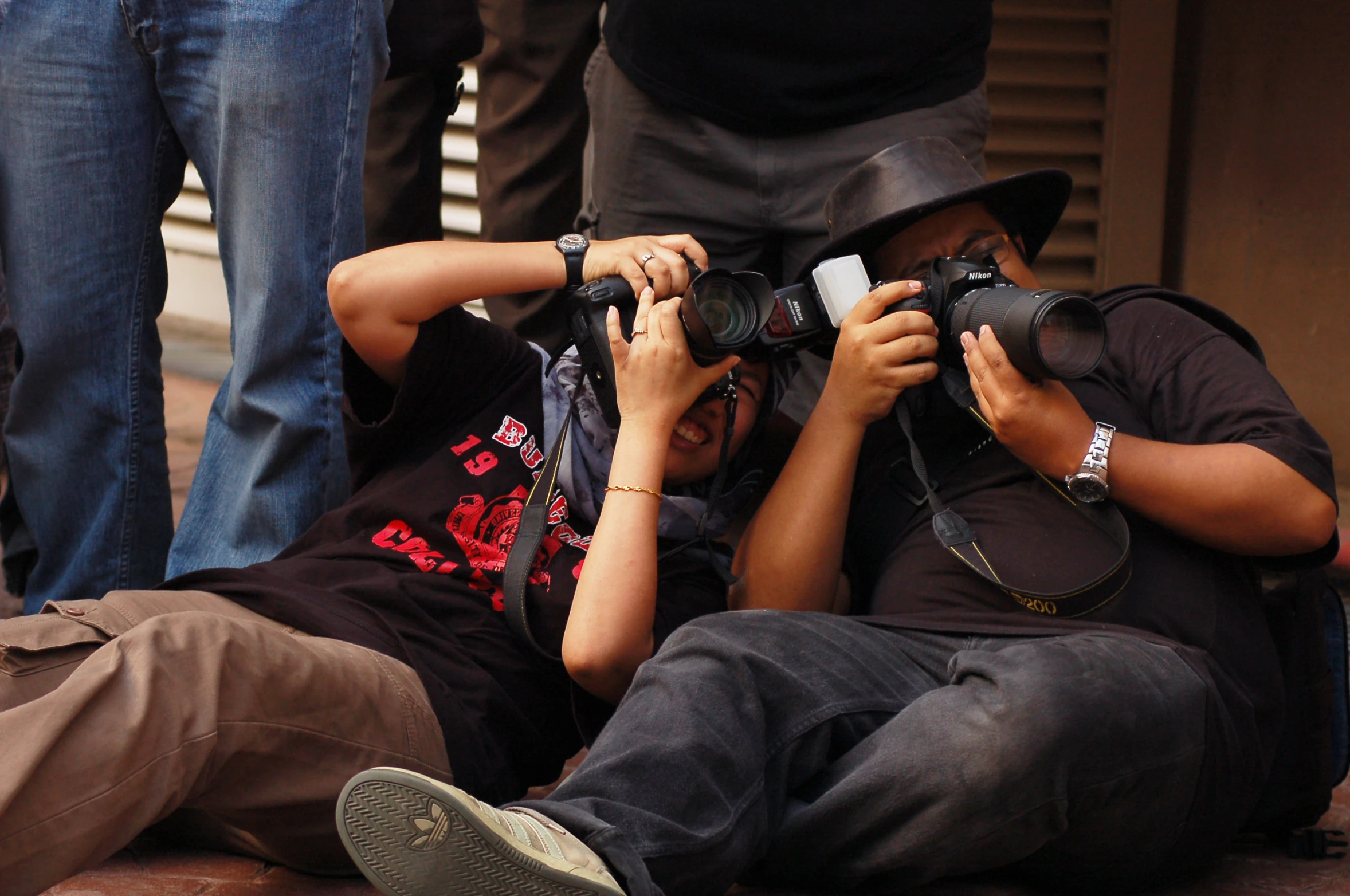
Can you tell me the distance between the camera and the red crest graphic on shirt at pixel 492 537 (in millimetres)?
1941

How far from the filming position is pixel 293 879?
1.70 metres

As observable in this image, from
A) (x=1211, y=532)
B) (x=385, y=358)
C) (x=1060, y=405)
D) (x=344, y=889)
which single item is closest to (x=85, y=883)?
(x=344, y=889)

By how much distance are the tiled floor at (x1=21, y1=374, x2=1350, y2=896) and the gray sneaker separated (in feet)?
1.09

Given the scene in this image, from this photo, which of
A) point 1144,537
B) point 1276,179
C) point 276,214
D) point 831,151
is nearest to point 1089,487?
point 1144,537

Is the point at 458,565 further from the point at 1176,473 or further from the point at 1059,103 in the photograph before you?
the point at 1059,103

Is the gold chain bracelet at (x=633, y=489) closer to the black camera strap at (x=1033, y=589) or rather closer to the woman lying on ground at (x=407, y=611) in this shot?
the woman lying on ground at (x=407, y=611)

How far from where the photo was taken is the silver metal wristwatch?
1754 mm

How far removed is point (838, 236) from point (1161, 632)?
75 centimetres

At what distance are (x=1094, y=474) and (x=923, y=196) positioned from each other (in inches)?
20.8

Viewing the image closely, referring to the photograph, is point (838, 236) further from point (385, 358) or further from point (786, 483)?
point (385, 358)

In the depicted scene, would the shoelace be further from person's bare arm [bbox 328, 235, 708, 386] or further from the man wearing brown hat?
person's bare arm [bbox 328, 235, 708, 386]

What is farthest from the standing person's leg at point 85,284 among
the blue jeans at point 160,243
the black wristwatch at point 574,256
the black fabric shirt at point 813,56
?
the black fabric shirt at point 813,56

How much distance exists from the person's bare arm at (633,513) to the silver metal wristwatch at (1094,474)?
1.64 feet

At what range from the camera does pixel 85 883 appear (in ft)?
5.50
